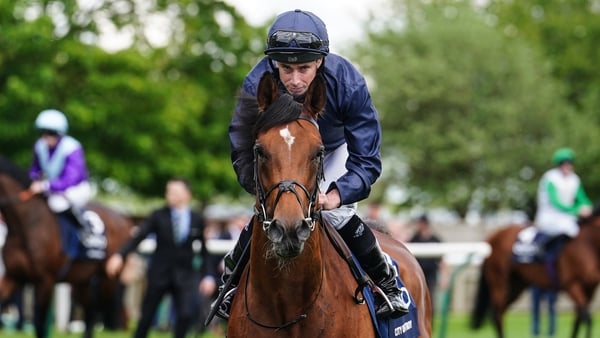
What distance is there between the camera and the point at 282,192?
4.88 metres

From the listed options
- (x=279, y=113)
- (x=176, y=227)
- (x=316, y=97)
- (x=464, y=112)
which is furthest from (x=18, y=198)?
(x=464, y=112)

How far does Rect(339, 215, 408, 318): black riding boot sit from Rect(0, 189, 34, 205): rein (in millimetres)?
8302

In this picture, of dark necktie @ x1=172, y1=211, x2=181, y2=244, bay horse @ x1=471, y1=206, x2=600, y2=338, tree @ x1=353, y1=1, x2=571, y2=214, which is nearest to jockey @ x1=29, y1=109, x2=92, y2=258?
dark necktie @ x1=172, y1=211, x2=181, y2=244

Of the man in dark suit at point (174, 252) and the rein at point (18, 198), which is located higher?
the rein at point (18, 198)

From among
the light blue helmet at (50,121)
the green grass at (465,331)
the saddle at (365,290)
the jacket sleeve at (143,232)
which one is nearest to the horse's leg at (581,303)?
the green grass at (465,331)

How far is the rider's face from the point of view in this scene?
5.56 meters

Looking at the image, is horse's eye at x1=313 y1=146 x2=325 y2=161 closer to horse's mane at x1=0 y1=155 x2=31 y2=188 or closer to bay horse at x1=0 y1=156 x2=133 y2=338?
bay horse at x1=0 y1=156 x2=133 y2=338

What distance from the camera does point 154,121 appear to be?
95.0 feet

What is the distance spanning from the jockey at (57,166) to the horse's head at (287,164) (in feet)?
28.2

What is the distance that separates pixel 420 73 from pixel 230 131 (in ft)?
137

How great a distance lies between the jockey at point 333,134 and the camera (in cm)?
547

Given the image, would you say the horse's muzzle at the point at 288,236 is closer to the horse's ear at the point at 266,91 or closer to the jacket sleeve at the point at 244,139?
the jacket sleeve at the point at 244,139

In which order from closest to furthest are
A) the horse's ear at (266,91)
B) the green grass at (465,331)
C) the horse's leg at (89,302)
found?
the horse's ear at (266,91) → the horse's leg at (89,302) → the green grass at (465,331)

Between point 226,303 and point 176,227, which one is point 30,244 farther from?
point 226,303
